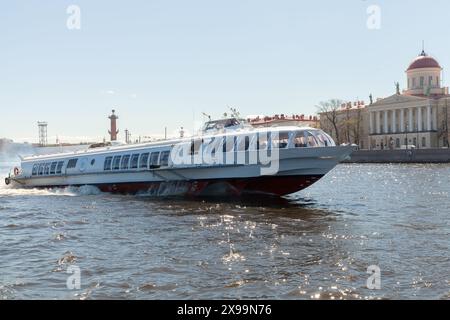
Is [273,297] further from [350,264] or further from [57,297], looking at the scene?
[57,297]

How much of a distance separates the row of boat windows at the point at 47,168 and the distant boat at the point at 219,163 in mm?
1566

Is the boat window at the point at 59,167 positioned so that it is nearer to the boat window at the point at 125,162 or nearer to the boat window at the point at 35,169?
the boat window at the point at 35,169

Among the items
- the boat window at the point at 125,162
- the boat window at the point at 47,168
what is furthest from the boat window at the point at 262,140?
the boat window at the point at 47,168

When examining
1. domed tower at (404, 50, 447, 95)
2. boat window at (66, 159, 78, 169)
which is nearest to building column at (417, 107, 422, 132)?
domed tower at (404, 50, 447, 95)

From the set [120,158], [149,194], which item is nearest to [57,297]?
[149,194]

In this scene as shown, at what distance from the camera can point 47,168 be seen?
38938mm

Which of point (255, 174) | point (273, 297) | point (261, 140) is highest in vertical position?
point (261, 140)

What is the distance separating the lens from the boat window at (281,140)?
2554 centimetres

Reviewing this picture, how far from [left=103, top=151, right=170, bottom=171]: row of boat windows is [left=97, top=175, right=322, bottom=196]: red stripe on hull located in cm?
107

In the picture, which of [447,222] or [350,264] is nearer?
[350,264]

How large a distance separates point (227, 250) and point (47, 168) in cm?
2765

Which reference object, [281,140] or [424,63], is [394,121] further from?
[281,140]
